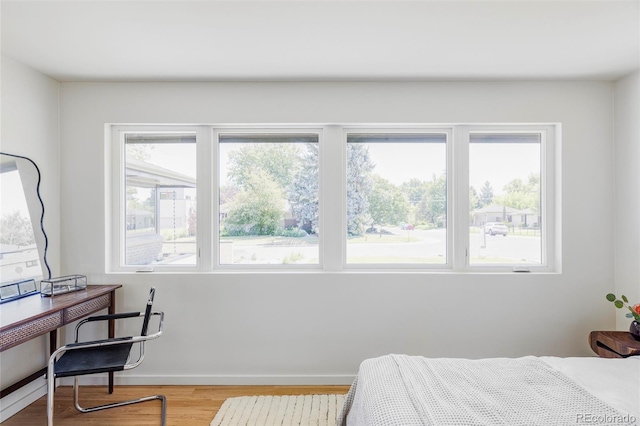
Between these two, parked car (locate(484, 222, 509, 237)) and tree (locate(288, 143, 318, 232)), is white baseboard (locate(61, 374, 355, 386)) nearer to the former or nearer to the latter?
tree (locate(288, 143, 318, 232))

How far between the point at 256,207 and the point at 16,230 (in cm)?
177

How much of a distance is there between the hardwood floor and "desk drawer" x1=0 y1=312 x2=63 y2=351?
777 millimetres

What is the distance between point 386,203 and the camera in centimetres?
293

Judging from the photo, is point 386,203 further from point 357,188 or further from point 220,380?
point 220,380

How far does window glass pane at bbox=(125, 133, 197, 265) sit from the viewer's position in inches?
114

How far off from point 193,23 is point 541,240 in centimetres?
327

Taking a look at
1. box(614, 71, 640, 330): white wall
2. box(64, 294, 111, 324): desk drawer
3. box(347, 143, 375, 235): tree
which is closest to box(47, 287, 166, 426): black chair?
box(64, 294, 111, 324): desk drawer

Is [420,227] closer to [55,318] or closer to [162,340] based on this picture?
[162,340]

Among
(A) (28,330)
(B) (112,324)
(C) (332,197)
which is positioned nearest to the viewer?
(A) (28,330)

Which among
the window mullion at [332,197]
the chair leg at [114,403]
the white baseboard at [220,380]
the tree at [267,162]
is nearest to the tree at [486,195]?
the window mullion at [332,197]

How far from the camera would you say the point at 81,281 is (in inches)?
101

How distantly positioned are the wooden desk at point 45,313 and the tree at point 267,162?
1414 millimetres

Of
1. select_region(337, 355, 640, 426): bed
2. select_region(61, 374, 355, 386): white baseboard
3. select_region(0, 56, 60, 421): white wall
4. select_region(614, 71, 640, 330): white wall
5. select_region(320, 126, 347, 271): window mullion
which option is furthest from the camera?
select_region(320, 126, 347, 271): window mullion

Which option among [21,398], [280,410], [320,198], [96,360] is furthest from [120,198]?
[280,410]
